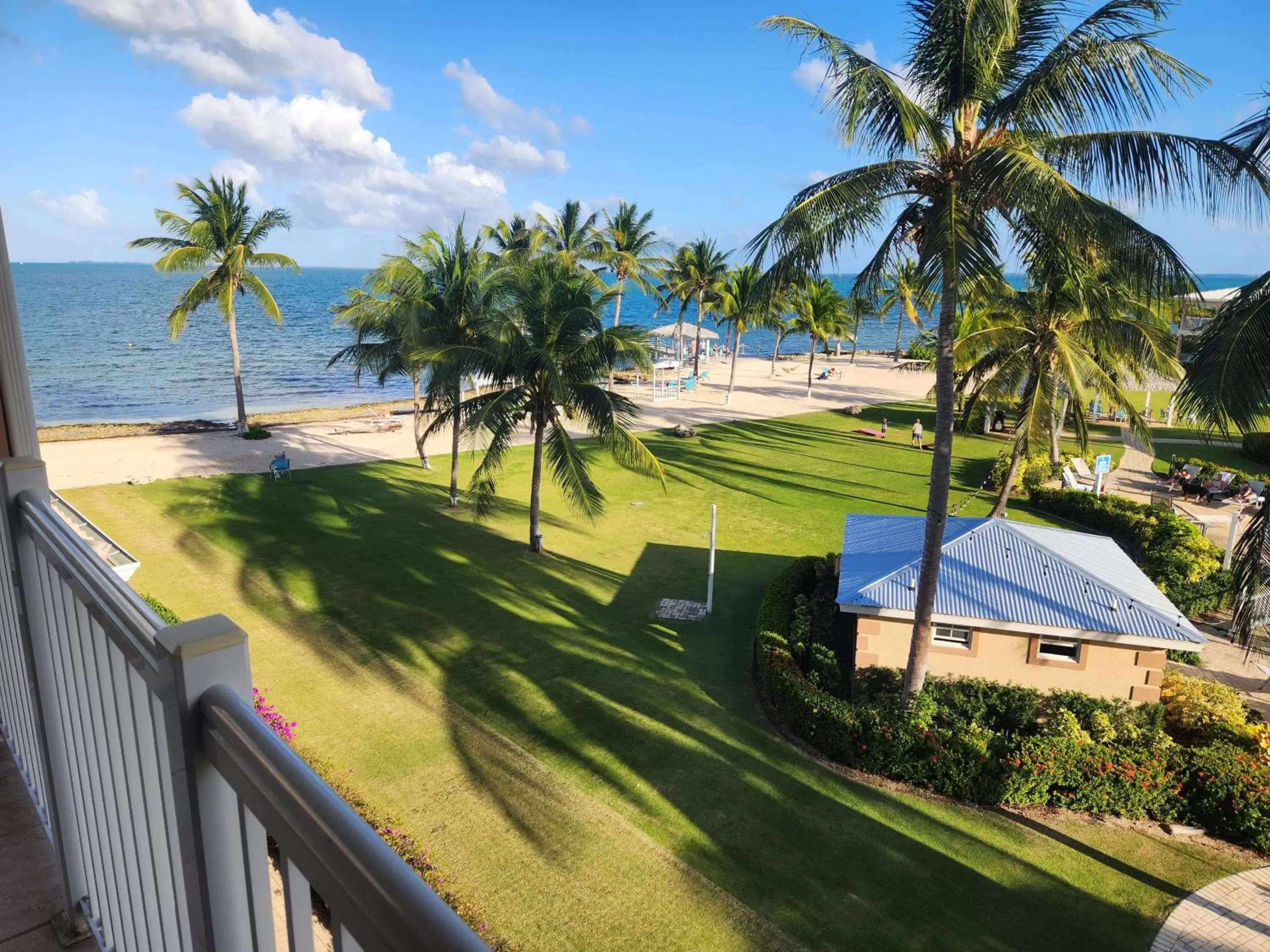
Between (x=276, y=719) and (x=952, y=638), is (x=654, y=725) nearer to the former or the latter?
(x=952, y=638)

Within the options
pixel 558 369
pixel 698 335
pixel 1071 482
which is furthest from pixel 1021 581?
pixel 698 335

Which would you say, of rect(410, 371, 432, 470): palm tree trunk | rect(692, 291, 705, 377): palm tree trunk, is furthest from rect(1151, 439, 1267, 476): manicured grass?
rect(410, 371, 432, 470): palm tree trunk

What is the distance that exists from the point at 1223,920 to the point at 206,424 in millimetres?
37825

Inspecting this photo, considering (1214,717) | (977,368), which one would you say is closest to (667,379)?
(977,368)

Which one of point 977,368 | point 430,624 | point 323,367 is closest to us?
point 430,624

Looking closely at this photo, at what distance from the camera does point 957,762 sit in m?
10.7

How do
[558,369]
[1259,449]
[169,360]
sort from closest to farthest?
[558,369], [1259,449], [169,360]

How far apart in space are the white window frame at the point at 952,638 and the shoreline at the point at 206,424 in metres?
30.2

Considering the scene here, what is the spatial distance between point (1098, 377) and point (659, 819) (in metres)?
16.0

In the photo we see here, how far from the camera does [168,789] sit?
1.87 m

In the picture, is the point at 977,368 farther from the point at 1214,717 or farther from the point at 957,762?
the point at 957,762

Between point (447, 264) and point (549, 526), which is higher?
point (447, 264)

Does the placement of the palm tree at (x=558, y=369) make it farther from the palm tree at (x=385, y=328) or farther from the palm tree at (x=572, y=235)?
the palm tree at (x=572, y=235)

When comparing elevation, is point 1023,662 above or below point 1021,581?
below
